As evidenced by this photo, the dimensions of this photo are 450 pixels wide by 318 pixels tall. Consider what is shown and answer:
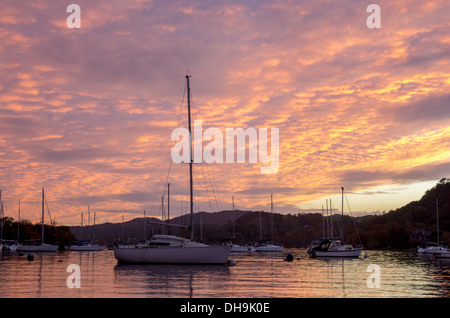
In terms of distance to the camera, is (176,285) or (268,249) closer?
(176,285)

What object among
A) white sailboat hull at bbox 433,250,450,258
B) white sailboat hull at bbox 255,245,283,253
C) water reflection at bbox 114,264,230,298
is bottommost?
white sailboat hull at bbox 255,245,283,253

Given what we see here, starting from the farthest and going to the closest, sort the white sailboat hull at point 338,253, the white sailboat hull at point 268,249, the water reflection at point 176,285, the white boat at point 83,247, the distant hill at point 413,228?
the distant hill at point 413,228 < the white boat at point 83,247 < the white sailboat hull at point 268,249 < the white sailboat hull at point 338,253 < the water reflection at point 176,285

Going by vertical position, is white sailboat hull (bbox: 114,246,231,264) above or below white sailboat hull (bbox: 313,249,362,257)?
above

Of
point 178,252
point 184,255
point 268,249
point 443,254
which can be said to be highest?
point 178,252

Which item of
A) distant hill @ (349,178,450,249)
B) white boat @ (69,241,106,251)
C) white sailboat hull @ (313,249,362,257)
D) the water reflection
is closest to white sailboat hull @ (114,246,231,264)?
the water reflection

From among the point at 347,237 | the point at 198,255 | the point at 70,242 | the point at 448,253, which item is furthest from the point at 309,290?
the point at 347,237

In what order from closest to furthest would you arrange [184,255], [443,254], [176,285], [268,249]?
[176,285]
[184,255]
[443,254]
[268,249]

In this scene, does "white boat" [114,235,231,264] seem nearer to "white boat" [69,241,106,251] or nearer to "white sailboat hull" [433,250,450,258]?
"white sailboat hull" [433,250,450,258]

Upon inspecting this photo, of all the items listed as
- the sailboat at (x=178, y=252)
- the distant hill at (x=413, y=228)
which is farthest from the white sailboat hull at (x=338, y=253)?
the distant hill at (x=413, y=228)

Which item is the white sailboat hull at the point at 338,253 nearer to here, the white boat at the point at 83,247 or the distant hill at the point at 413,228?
the distant hill at the point at 413,228

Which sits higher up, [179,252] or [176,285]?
[179,252]

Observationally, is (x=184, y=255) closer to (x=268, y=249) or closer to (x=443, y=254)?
(x=443, y=254)

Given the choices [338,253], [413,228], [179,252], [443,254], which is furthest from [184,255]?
[413,228]

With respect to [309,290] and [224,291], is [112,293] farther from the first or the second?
[309,290]
